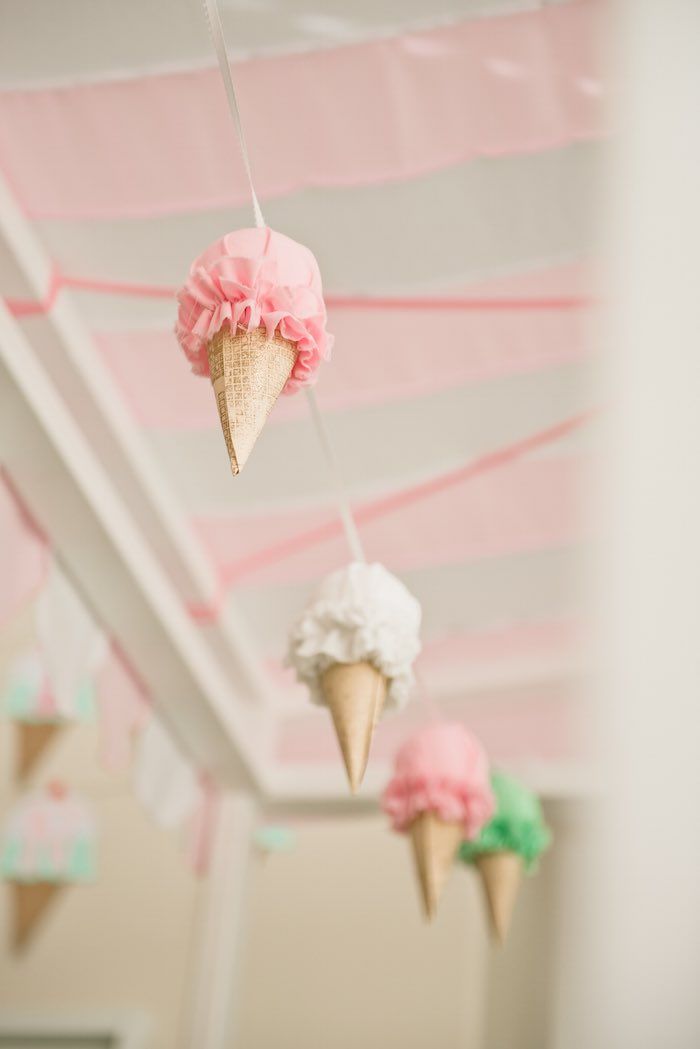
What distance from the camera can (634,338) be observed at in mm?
667

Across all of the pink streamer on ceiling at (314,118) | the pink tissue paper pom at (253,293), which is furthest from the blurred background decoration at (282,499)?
the pink tissue paper pom at (253,293)

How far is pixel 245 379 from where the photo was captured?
1.21 m

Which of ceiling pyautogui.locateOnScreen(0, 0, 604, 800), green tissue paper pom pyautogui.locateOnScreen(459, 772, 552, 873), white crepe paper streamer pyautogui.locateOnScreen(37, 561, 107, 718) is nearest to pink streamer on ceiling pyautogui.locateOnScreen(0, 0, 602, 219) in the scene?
ceiling pyautogui.locateOnScreen(0, 0, 604, 800)

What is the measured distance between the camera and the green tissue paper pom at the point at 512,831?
2.36 metres

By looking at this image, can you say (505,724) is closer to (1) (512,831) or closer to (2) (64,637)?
(1) (512,831)

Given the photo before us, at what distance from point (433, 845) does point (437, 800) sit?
0.25 feet

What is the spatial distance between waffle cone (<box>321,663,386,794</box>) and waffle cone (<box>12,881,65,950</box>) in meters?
2.46

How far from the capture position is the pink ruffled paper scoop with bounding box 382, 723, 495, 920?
2014mm

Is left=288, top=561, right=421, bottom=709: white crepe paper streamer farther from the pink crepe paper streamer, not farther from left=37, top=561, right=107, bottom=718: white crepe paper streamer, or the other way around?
the pink crepe paper streamer

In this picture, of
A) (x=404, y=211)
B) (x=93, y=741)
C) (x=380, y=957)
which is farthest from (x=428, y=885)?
(x=93, y=741)

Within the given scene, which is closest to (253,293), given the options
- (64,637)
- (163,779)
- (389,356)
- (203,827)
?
(389,356)

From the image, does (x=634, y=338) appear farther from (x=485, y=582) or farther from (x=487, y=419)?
(x=485, y=582)

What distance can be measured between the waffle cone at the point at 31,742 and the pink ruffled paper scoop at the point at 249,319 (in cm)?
282

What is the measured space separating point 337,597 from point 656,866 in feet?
3.52
